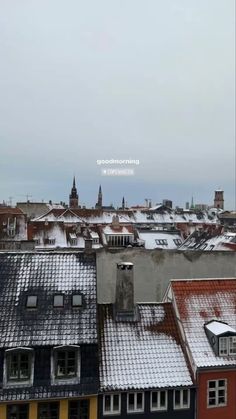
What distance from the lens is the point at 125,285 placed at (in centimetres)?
1958

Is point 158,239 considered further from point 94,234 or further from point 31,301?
point 31,301

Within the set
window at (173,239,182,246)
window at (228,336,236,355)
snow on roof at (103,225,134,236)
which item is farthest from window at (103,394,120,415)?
window at (173,239,182,246)

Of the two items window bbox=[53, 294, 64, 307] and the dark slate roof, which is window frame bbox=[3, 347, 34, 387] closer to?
the dark slate roof

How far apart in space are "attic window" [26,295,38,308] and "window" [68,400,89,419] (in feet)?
14.0

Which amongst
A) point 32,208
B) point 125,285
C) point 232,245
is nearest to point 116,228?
point 232,245

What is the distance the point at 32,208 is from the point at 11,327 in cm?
7876

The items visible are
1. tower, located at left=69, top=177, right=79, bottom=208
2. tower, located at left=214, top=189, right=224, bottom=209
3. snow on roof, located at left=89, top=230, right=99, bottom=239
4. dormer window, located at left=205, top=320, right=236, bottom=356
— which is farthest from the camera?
tower, located at left=214, top=189, right=224, bottom=209

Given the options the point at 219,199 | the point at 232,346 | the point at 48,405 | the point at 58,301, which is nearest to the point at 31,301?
the point at 58,301

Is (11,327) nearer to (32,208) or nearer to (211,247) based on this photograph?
(211,247)

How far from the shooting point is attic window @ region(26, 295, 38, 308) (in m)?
18.1

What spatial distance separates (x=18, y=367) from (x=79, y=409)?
2925mm

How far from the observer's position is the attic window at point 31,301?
18125 mm

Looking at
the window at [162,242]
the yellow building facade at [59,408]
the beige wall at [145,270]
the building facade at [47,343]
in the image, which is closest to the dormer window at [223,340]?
the building facade at [47,343]

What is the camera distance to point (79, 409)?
54.2ft
